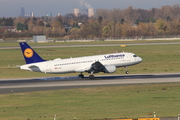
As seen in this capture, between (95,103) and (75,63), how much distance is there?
854 inches

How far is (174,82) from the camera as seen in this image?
53469 millimetres

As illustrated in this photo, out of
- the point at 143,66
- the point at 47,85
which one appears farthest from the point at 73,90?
the point at 143,66

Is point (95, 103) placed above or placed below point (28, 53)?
below

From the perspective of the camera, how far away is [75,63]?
5988 cm

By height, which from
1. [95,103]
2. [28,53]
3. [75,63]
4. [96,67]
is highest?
[28,53]

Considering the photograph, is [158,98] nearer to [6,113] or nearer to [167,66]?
[6,113]

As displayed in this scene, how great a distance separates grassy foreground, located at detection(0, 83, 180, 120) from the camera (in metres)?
32.9

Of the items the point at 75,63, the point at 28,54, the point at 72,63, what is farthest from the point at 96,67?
the point at 28,54

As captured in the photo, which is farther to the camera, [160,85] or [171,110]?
[160,85]

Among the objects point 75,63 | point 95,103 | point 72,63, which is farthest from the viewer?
point 75,63

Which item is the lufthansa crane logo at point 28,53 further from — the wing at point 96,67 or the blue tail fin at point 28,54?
the wing at point 96,67

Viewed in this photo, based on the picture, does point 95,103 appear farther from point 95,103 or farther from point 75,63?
point 75,63

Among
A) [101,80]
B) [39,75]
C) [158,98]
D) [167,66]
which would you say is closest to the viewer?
[158,98]

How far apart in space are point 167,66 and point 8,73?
105ft
